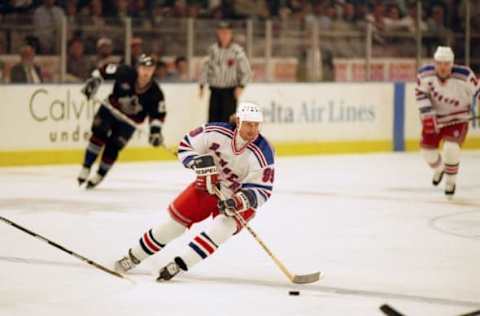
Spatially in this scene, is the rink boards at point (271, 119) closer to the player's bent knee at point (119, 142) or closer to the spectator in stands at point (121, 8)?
the spectator in stands at point (121, 8)

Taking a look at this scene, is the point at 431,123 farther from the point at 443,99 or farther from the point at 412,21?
the point at 412,21

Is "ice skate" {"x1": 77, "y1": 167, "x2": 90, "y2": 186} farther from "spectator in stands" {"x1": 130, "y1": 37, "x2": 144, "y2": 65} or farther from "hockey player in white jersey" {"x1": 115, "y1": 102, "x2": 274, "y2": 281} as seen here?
"hockey player in white jersey" {"x1": 115, "y1": 102, "x2": 274, "y2": 281}

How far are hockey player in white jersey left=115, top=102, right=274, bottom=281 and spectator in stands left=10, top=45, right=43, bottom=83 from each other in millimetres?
6431

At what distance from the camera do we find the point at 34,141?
12.8m

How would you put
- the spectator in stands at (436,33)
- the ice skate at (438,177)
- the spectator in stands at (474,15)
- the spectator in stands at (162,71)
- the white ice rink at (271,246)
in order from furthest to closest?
1. the spectator in stands at (436,33)
2. the spectator in stands at (474,15)
3. the spectator in stands at (162,71)
4. the ice skate at (438,177)
5. the white ice rink at (271,246)

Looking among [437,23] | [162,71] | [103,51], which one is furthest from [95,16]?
[437,23]

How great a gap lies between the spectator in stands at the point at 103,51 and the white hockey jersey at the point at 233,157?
6.80 m

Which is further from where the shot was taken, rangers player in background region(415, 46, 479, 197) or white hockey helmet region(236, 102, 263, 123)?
rangers player in background region(415, 46, 479, 197)

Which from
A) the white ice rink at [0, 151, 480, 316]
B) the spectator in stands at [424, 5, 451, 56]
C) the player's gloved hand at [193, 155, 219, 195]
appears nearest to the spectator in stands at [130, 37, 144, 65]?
the white ice rink at [0, 151, 480, 316]

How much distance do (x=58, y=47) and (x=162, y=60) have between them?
1309 millimetres

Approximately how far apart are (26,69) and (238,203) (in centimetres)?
694

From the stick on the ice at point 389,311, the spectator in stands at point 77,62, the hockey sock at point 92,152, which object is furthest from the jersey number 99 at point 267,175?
the spectator in stands at point 77,62

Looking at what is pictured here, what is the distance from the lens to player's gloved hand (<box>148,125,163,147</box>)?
34.9ft

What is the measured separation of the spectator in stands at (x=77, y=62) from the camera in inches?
512
